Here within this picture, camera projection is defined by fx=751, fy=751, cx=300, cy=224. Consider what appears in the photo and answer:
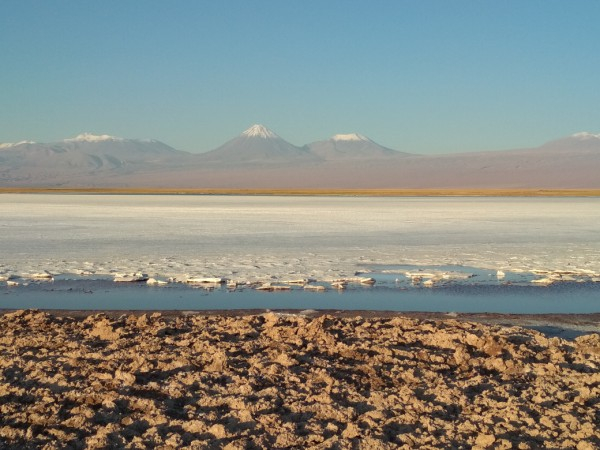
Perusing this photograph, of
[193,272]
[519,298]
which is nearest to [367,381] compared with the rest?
[519,298]

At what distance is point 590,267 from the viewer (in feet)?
40.9

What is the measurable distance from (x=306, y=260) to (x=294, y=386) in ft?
25.8

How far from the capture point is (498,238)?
1770 cm

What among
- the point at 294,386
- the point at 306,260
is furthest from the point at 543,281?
the point at 294,386

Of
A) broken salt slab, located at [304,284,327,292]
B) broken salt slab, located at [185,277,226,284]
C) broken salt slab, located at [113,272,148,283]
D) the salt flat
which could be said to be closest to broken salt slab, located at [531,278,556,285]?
the salt flat

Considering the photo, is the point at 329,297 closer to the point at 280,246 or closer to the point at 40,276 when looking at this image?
the point at 40,276

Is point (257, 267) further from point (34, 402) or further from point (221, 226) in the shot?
point (221, 226)

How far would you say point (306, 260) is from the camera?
1321 cm

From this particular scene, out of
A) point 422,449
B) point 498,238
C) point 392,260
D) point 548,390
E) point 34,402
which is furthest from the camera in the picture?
point 498,238

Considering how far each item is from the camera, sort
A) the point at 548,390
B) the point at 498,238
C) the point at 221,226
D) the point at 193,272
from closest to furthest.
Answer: the point at 548,390, the point at 193,272, the point at 498,238, the point at 221,226

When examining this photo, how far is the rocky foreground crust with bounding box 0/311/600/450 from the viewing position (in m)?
4.48

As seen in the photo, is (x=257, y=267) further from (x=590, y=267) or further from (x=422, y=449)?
(x=422, y=449)

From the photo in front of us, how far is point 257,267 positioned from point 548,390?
7.38m

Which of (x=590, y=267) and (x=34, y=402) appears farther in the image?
(x=590, y=267)
